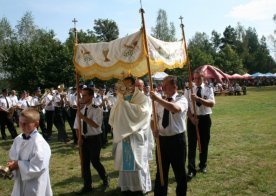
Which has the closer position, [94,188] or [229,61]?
[94,188]

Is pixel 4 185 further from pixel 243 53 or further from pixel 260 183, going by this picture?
pixel 243 53

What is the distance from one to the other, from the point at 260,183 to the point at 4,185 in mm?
5632

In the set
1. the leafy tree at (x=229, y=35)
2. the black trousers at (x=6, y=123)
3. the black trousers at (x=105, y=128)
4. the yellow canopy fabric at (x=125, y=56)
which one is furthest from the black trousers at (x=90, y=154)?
the leafy tree at (x=229, y=35)

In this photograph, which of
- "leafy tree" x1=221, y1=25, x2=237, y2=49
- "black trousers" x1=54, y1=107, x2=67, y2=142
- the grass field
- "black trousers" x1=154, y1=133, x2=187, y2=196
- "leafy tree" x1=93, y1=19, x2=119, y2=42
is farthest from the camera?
"leafy tree" x1=221, y1=25, x2=237, y2=49

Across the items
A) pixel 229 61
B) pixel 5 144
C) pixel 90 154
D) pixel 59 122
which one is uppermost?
pixel 229 61

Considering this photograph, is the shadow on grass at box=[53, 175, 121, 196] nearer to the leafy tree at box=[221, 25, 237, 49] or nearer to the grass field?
the grass field

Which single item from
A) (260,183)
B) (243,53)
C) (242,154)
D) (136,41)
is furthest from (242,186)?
(243,53)

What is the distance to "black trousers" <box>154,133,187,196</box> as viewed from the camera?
227 inches

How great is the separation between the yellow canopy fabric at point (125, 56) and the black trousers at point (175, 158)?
5.27ft

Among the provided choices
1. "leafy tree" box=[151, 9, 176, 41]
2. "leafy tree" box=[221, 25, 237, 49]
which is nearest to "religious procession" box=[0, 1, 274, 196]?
"leafy tree" box=[151, 9, 176, 41]

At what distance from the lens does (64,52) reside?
37344 millimetres

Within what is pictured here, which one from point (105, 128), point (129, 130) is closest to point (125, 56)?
point (129, 130)

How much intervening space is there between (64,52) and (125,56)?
31.9 m

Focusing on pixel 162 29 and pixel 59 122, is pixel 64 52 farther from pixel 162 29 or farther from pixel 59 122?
pixel 162 29
